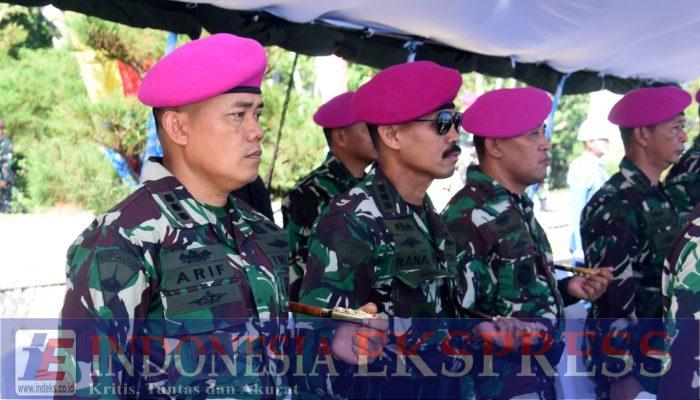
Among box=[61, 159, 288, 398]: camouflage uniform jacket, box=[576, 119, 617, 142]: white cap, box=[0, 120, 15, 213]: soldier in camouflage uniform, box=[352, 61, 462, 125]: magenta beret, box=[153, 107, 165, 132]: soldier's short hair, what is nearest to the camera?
box=[61, 159, 288, 398]: camouflage uniform jacket

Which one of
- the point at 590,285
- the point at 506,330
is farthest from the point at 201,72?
the point at 590,285

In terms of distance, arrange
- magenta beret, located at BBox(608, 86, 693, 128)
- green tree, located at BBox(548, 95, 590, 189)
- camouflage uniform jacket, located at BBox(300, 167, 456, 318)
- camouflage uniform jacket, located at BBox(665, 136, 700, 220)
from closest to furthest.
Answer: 1. camouflage uniform jacket, located at BBox(300, 167, 456, 318)
2. magenta beret, located at BBox(608, 86, 693, 128)
3. camouflage uniform jacket, located at BBox(665, 136, 700, 220)
4. green tree, located at BBox(548, 95, 590, 189)

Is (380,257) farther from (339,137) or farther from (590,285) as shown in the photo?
(339,137)

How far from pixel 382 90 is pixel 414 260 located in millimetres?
672

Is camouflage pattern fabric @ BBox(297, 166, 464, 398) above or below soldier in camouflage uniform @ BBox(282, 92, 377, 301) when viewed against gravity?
below

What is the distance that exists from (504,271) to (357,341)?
1.16 meters

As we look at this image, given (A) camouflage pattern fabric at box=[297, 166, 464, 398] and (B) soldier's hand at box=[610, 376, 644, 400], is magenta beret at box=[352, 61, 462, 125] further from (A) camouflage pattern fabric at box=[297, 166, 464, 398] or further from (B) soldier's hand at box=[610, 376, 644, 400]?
(B) soldier's hand at box=[610, 376, 644, 400]

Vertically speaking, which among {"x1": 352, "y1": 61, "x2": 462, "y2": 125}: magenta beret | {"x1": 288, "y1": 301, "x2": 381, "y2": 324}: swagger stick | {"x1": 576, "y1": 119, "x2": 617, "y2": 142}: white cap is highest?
{"x1": 576, "y1": 119, "x2": 617, "y2": 142}: white cap

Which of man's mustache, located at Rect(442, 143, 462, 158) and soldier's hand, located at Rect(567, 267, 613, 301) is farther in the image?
soldier's hand, located at Rect(567, 267, 613, 301)

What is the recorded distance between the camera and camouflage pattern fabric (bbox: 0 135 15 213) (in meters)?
11.5

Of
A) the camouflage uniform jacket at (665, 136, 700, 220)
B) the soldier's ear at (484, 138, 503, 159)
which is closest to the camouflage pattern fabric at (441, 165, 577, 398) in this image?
the soldier's ear at (484, 138, 503, 159)

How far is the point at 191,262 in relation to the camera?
1.95 m

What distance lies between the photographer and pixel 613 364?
181 inches

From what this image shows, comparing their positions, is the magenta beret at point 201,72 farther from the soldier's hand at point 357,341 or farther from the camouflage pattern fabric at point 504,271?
the camouflage pattern fabric at point 504,271
